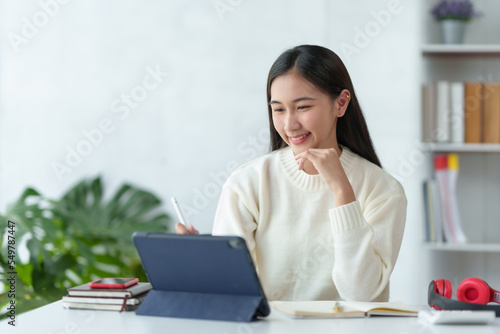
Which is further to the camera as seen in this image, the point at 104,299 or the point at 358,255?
the point at 358,255

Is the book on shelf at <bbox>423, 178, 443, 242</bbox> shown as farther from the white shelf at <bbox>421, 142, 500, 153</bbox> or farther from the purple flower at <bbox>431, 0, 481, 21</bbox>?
the purple flower at <bbox>431, 0, 481, 21</bbox>

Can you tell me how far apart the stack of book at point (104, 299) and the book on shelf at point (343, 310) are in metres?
0.30

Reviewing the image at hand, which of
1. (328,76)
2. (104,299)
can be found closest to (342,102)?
(328,76)

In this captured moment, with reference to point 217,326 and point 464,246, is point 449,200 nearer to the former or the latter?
point 464,246

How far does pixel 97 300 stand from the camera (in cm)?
134

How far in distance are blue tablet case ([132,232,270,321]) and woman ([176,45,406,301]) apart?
38cm

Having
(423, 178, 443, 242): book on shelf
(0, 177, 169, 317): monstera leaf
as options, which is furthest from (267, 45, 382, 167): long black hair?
(0, 177, 169, 317): monstera leaf

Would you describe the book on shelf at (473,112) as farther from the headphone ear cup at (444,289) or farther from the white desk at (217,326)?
the white desk at (217,326)

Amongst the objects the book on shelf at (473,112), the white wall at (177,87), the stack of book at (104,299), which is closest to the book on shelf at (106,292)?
the stack of book at (104,299)

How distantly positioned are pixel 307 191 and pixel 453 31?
151cm

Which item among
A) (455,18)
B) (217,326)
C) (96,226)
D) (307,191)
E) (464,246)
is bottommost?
(464,246)

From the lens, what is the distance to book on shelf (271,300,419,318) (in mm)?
1255

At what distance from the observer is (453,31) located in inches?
111

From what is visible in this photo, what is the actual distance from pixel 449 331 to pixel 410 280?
71.5 inches
